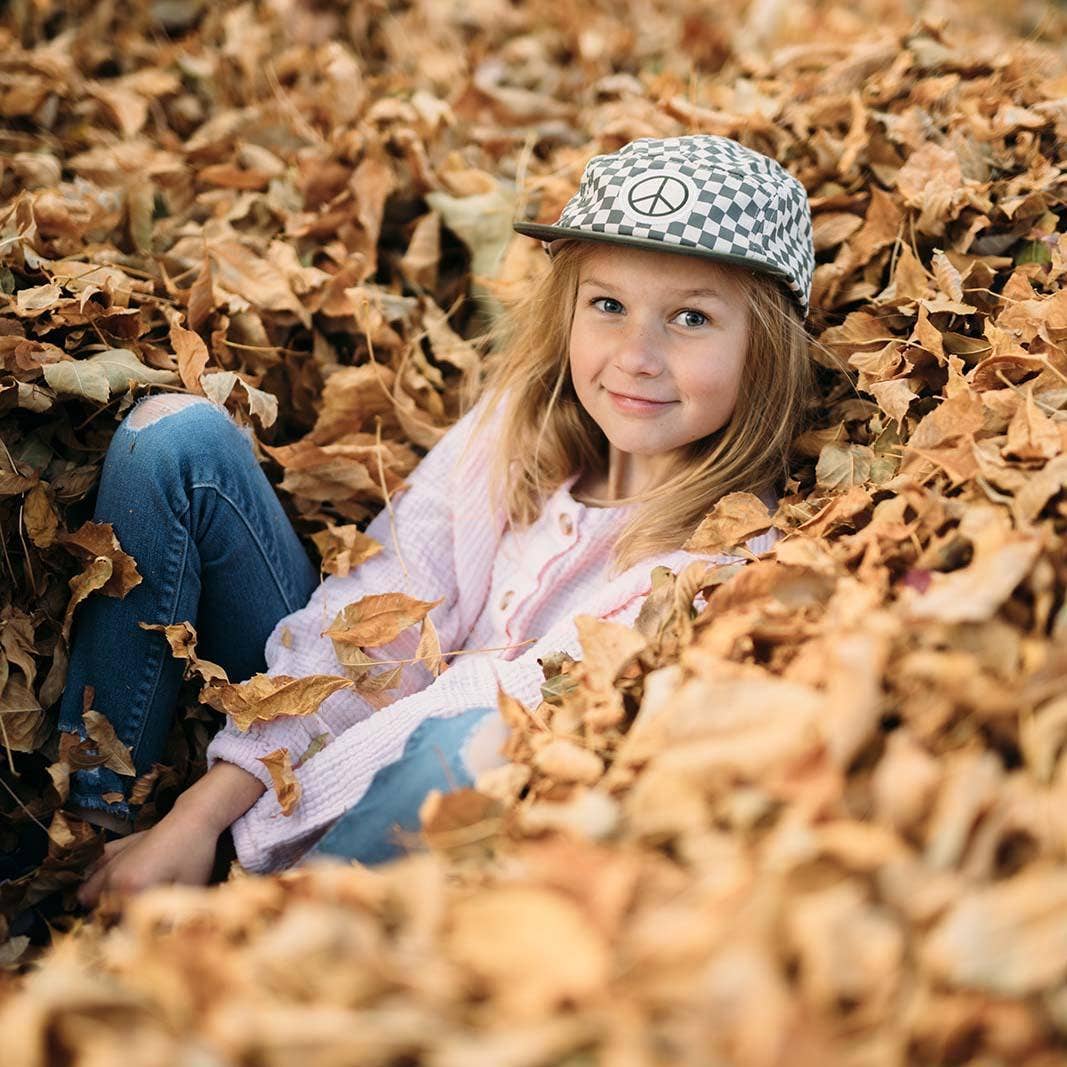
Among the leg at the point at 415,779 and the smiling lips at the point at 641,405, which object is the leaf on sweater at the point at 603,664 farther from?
the smiling lips at the point at 641,405

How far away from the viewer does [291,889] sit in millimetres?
1018

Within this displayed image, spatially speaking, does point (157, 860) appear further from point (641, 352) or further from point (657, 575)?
point (641, 352)

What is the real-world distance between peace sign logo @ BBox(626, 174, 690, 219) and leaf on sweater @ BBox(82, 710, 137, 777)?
113 cm

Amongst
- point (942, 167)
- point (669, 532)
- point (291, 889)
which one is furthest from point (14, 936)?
point (942, 167)

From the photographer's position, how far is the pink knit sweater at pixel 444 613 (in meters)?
1.56

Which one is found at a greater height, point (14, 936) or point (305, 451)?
point (305, 451)

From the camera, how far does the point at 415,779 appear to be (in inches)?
51.9

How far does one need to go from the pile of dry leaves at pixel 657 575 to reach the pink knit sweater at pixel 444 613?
0.21 ft

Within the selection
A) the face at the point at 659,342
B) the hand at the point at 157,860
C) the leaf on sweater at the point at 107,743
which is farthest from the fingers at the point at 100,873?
the face at the point at 659,342

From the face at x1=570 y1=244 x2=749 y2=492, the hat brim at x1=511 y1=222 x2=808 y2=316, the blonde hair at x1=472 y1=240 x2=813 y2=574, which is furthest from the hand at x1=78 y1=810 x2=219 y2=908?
the hat brim at x1=511 y1=222 x2=808 y2=316

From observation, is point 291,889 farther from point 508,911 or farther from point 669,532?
point 669,532

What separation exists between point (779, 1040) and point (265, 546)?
4.21 feet

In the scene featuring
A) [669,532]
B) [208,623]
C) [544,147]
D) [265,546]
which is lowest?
[208,623]

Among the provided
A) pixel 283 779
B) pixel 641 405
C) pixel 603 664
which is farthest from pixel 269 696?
pixel 641 405
